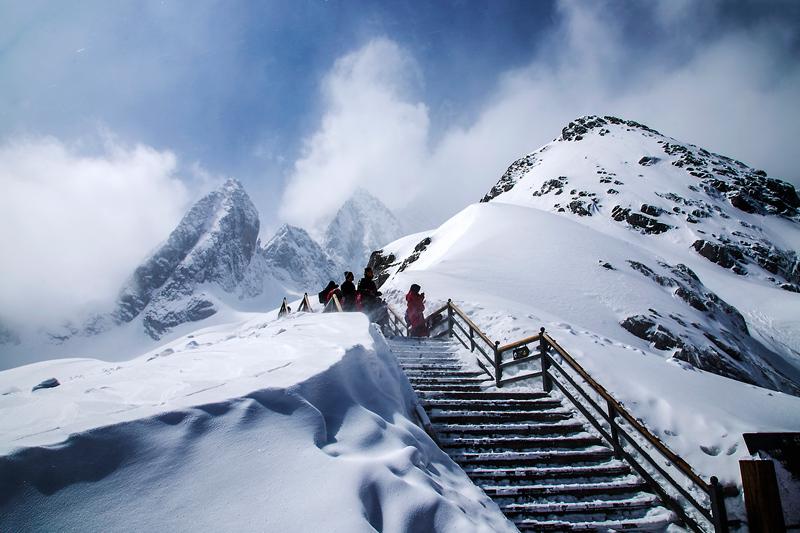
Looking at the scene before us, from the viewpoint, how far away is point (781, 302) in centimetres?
3553

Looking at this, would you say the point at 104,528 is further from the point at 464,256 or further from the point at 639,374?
the point at 464,256

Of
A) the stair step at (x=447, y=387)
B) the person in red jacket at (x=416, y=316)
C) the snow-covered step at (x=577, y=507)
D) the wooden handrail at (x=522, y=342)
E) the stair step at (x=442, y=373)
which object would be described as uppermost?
the person in red jacket at (x=416, y=316)

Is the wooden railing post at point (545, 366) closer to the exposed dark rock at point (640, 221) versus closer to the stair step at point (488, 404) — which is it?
the stair step at point (488, 404)

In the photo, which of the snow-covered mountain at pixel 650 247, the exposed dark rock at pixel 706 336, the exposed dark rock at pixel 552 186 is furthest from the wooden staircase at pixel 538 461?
the exposed dark rock at pixel 552 186

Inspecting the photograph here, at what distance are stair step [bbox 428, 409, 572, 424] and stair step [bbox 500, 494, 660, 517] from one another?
1.80 m

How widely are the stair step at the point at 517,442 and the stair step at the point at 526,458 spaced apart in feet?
0.55

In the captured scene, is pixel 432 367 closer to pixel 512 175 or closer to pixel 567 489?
pixel 567 489

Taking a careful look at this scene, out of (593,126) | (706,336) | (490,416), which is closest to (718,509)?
(490,416)

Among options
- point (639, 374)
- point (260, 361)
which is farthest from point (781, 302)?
point (260, 361)

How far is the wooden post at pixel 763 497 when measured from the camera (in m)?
3.96

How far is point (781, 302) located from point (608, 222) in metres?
16.8

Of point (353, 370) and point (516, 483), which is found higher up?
point (353, 370)

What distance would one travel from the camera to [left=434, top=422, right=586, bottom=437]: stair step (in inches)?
228

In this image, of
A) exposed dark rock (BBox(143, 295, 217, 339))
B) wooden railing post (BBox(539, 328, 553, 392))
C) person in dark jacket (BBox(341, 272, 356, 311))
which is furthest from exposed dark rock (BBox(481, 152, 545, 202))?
exposed dark rock (BBox(143, 295, 217, 339))
